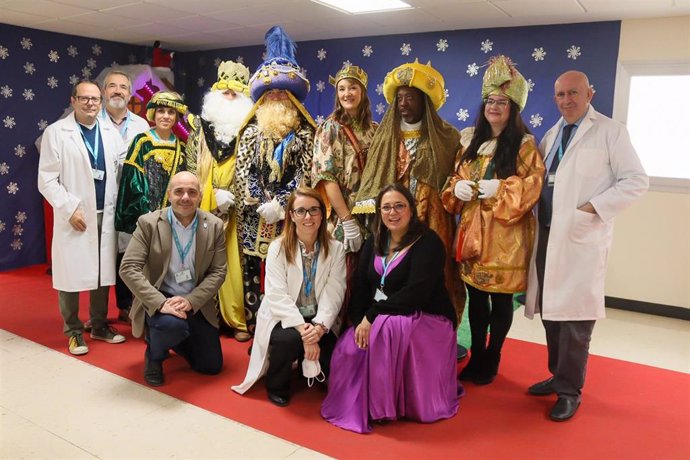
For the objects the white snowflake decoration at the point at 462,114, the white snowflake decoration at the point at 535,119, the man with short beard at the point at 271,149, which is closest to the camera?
the man with short beard at the point at 271,149

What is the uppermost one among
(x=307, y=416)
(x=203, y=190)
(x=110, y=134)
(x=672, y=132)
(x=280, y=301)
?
(x=672, y=132)

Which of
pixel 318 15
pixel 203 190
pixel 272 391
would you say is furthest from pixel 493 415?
pixel 318 15

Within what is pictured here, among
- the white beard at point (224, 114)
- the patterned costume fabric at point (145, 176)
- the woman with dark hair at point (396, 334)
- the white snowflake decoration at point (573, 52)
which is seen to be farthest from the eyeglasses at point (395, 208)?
the white snowflake decoration at point (573, 52)

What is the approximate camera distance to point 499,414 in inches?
110

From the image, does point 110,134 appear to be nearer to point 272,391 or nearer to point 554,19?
point 272,391

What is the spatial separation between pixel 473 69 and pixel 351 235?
2.66 meters

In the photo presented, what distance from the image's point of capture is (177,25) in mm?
5312

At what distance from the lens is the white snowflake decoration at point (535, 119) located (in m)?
4.86

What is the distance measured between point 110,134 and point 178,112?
0.43 meters

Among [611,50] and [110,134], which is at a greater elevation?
[611,50]

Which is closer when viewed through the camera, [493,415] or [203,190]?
[493,415]

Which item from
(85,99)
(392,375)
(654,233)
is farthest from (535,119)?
(85,99)

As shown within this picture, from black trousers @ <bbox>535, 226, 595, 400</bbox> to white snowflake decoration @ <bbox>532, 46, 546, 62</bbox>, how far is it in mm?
2439

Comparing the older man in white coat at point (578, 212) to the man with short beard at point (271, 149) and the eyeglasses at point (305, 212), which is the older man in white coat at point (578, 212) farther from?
the man with short beard at point (271, 149)
